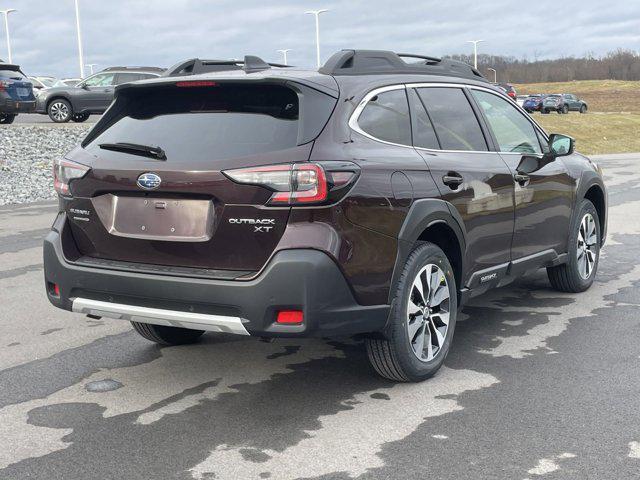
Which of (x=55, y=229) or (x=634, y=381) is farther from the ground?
(x=55, y=229)

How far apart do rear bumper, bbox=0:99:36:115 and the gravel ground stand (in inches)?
50.3

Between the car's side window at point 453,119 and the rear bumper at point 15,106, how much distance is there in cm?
1998

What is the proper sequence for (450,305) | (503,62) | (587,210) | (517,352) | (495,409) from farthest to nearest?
(503,62), (587,210), (517,352), (450,305), (495,409)

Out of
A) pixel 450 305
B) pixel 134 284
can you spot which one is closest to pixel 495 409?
pixel 450 305

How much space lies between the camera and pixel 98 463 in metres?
3.69

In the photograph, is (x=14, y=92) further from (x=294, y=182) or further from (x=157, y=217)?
(x=294, y=182)

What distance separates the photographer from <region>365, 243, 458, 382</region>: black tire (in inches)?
177

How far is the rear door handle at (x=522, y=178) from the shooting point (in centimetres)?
580

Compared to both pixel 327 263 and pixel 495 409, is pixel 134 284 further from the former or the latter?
pixel 495 409

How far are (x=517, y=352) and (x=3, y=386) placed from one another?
3039 millimetres

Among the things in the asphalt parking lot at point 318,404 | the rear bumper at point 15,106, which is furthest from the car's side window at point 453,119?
the rear bumper at point 15,106

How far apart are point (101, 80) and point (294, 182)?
25.2 meters

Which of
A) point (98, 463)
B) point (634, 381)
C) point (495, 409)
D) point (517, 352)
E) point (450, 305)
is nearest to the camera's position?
point (98, 463)

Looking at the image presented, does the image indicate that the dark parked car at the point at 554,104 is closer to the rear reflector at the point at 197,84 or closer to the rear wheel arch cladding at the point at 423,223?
the rear wheel arch cladding at the point at 423,223
